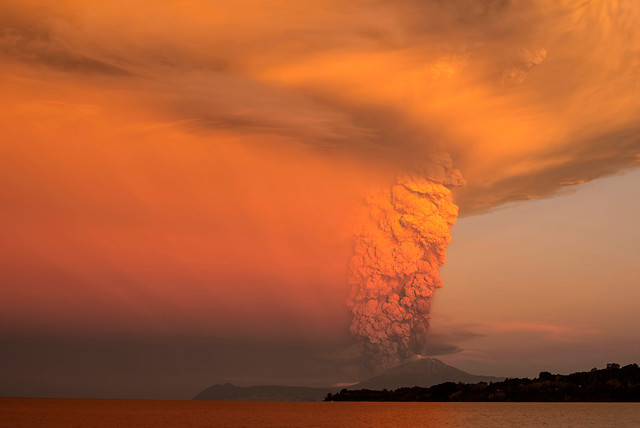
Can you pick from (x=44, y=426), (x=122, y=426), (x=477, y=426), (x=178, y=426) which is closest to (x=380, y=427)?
(x=477, y=426)

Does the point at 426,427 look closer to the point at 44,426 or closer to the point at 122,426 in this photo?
the point at 122,426

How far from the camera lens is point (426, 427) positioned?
130 meters

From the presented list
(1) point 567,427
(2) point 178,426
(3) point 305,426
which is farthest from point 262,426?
(1) point 567,427

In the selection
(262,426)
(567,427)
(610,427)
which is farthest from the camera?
(262,426)

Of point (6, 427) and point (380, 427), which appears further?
point (380, 427)

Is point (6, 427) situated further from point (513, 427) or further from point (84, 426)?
point (513, 427)

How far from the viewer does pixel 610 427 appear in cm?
11550

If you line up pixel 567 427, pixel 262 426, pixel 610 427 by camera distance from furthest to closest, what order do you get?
pixel 262 426 < pixel 567 427 < pixel 610 427

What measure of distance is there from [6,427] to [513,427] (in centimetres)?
9129

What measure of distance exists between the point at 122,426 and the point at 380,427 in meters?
51.3

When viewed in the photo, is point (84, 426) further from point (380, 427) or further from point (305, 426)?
point (380, 427)

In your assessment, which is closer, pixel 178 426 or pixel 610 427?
pixel 610 427

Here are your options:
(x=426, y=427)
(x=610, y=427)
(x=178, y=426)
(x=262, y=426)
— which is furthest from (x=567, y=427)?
(x=178, y=426)

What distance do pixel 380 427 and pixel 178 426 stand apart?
41.2m
